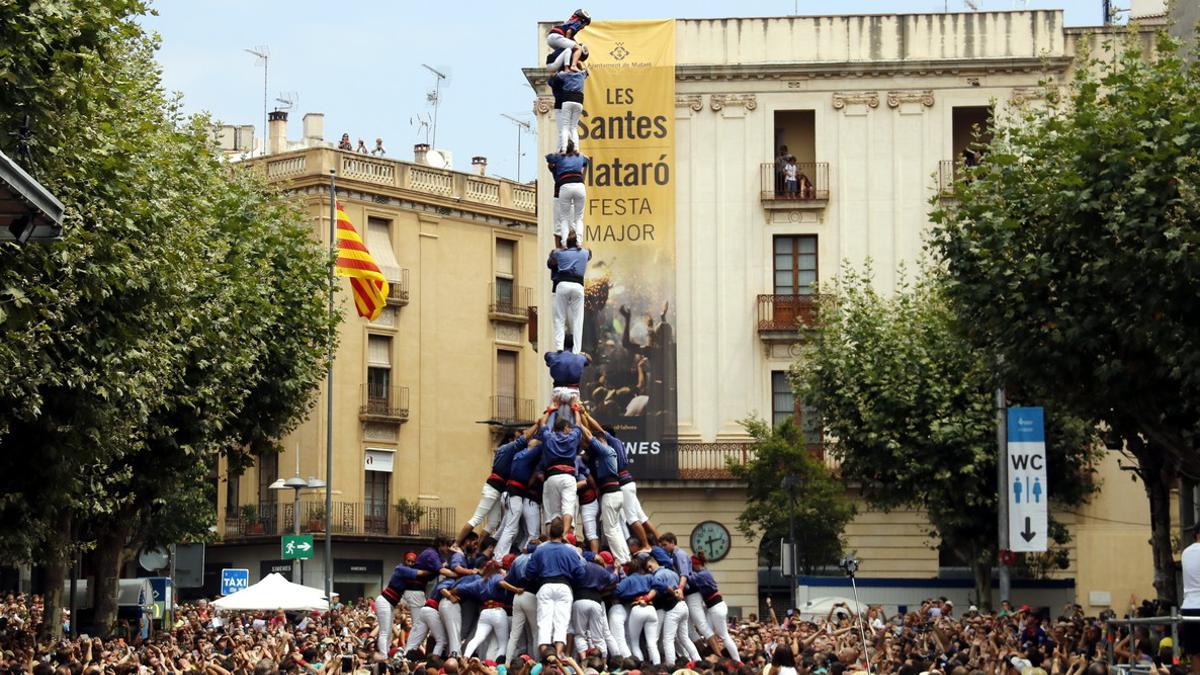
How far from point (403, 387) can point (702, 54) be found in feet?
63.2

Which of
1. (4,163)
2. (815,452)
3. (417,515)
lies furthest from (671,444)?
(4,163)

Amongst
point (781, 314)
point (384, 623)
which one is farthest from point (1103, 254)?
point (781, 314)

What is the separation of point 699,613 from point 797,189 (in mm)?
27691

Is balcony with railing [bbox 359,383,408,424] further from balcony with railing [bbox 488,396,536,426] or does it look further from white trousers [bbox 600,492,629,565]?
white trousers [bbox 600,492,629,565]

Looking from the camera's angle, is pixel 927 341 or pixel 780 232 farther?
pixel 780 232

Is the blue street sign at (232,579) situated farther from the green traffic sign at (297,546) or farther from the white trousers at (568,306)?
the white trousers at (568,306)

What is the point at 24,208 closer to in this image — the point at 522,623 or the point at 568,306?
the point at 522,623

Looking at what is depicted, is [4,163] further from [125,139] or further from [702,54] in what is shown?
[702,54]

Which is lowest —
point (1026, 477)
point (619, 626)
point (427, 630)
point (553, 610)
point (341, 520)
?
point (427, 630)

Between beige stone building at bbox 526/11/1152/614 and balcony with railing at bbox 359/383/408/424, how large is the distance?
50.8ft

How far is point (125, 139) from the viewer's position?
2852cm

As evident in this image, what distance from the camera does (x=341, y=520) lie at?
222ft

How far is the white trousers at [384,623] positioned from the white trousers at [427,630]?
1.89ft

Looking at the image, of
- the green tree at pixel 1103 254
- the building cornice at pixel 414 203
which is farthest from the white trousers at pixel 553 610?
the building cornice at pixel 414 203
